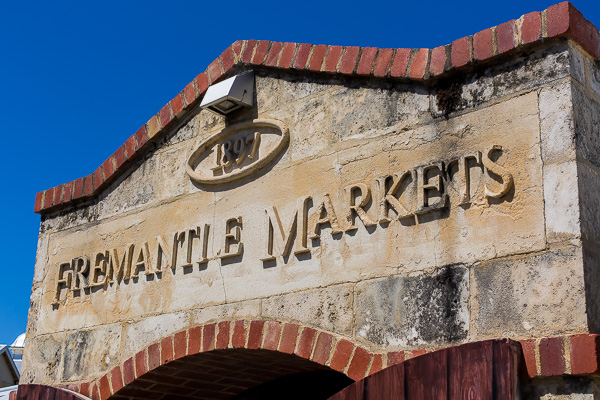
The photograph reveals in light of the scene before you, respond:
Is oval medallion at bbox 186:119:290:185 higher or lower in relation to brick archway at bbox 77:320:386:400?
higher

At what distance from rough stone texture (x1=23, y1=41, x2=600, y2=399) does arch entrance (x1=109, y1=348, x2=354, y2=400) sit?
0.24m

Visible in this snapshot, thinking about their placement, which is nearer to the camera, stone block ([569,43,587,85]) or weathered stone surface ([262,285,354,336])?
stone block ([569,43,587,85])

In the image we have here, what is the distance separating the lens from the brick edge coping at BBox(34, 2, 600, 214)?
4.22 m

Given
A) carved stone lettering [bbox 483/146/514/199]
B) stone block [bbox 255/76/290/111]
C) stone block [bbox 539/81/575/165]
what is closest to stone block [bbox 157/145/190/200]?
stone block [bbox 255/76/290/111]

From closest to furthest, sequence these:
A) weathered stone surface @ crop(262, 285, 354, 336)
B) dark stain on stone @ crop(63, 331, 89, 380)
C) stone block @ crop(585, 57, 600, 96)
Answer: stone block @ crop(585, 57, 600, 96) < weathered stone surface @ crop(262, 285, 354, 336) < dark stain on stone @ crop(63, 331, 89, 380)

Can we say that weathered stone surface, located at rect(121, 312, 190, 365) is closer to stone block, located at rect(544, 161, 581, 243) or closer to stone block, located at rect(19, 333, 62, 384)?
stone block, located at rect(19, 333, 62, 384)

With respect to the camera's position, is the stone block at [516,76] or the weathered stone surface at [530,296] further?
the stone block at [516,76]

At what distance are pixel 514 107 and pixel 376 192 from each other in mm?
942

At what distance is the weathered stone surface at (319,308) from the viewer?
4.68m

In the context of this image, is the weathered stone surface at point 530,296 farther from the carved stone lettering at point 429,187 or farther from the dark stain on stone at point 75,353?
the dark stain on stone at point 75,353

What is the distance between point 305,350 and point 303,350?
2 centimetres

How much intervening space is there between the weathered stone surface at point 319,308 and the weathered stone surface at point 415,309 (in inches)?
3.1

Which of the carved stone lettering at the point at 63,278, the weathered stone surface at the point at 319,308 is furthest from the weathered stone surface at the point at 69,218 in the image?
the weathered stone surface at the point at 319,308

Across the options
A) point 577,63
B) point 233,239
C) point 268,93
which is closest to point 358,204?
point 233,239
